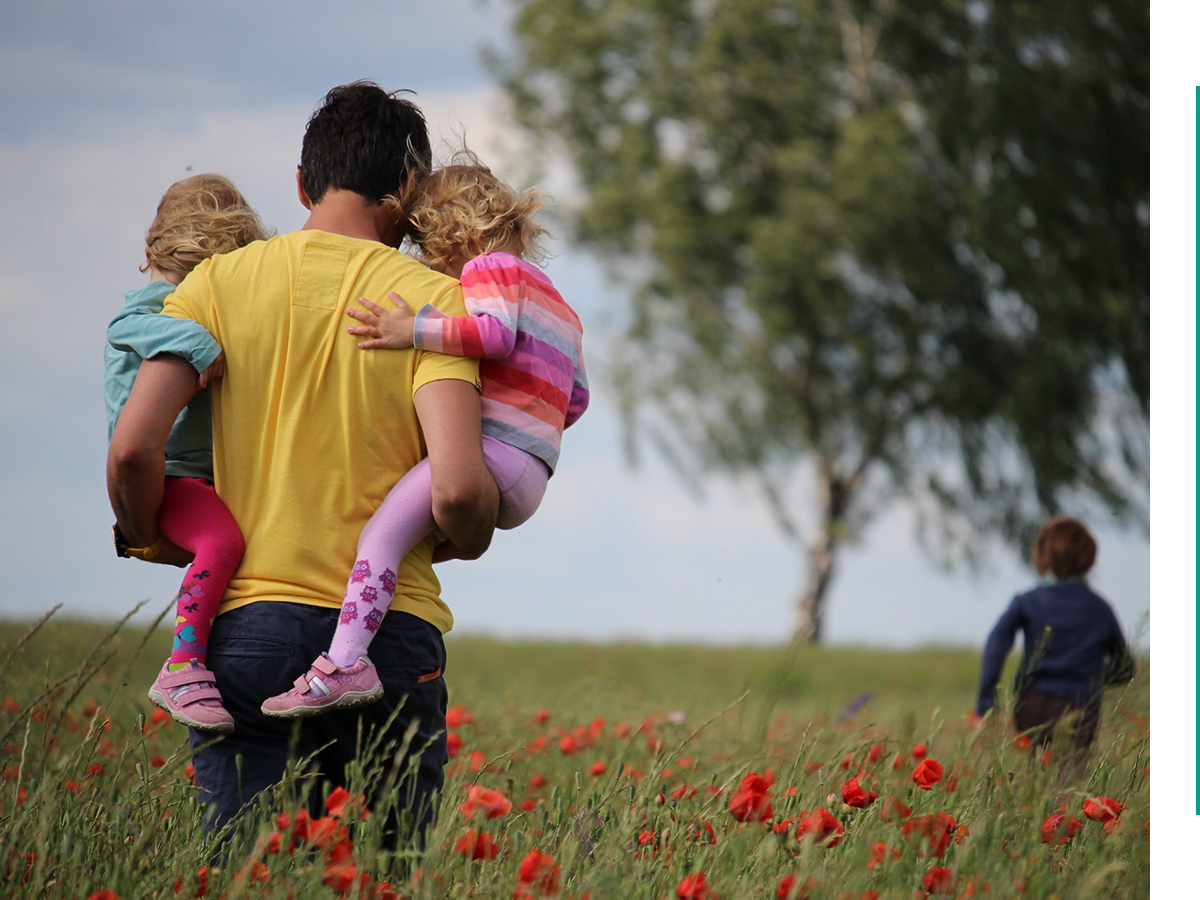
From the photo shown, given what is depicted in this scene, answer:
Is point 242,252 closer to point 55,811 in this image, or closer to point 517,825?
point 55,811

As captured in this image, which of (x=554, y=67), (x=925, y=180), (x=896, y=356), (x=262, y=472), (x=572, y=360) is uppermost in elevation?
(x=554, y=67)

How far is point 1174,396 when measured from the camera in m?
3.47

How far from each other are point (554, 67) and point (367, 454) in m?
16.4

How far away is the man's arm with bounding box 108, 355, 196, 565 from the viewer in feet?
Answer: 7.15

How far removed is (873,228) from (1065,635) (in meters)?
10.6

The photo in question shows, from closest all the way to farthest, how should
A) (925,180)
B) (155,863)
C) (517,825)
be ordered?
(155,863)
(517,825)
(925,180)

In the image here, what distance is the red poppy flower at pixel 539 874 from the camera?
2057 mm

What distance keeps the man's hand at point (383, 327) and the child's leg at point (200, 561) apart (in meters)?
0.46

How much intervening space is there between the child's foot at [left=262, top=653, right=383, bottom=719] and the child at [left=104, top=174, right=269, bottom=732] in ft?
0.42

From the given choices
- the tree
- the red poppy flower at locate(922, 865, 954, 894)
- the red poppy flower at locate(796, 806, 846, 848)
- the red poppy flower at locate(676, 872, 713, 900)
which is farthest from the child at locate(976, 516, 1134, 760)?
the tree

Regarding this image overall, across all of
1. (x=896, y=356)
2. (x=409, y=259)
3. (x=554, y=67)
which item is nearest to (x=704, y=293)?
(x=896, y=356)

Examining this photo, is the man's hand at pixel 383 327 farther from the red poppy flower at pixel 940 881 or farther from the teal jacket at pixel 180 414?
the red poppy flower at pixel 940 881

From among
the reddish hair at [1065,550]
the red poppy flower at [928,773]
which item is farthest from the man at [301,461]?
the reddish hair at [1065,550]

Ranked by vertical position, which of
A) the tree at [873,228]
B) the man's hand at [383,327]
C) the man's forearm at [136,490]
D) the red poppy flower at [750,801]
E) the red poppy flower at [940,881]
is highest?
the tree at [873,228]
